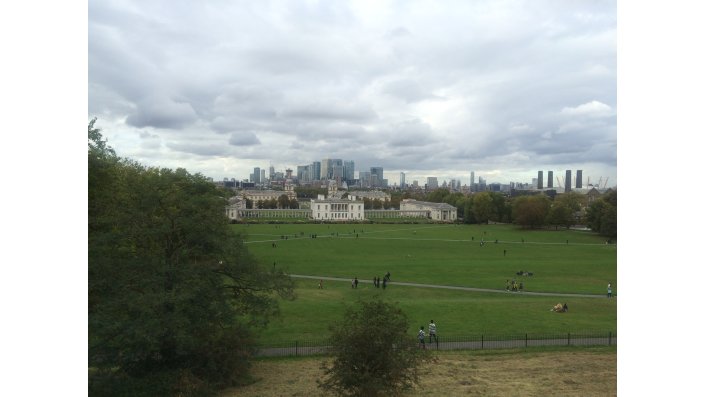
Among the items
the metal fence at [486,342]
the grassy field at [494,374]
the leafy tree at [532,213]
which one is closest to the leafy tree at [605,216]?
the leafy tree at [532,213]

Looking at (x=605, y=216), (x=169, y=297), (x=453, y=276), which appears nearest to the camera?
(x=169, y=297)

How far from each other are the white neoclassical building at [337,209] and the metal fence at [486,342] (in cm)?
10475

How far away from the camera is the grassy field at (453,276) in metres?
21.3

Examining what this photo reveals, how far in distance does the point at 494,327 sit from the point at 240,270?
1172 cm

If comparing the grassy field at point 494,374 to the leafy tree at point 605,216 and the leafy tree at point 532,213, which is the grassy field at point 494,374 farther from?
the leafy tree at point 532,213

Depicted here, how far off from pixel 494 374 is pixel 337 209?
367 ft

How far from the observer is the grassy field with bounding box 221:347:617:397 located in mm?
13844

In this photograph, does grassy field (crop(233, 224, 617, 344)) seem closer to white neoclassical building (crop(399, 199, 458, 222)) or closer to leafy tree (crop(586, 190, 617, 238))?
leafy tree (crop(586, 190, 617, 238))

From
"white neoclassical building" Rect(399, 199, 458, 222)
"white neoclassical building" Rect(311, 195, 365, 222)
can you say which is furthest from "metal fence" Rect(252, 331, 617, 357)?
"white neoclassical building" Rect(311, 195, 365, 222)

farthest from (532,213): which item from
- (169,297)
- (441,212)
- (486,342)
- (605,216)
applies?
(169,297)

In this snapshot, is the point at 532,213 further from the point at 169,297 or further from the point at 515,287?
the point at 169,297

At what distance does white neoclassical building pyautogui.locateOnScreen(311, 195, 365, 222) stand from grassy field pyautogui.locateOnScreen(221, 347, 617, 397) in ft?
350

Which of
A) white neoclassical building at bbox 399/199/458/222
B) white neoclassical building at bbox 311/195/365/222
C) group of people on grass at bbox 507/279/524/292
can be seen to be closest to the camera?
group of people on grass at bbox 507/279/524/292

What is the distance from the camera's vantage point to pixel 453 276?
115ft
